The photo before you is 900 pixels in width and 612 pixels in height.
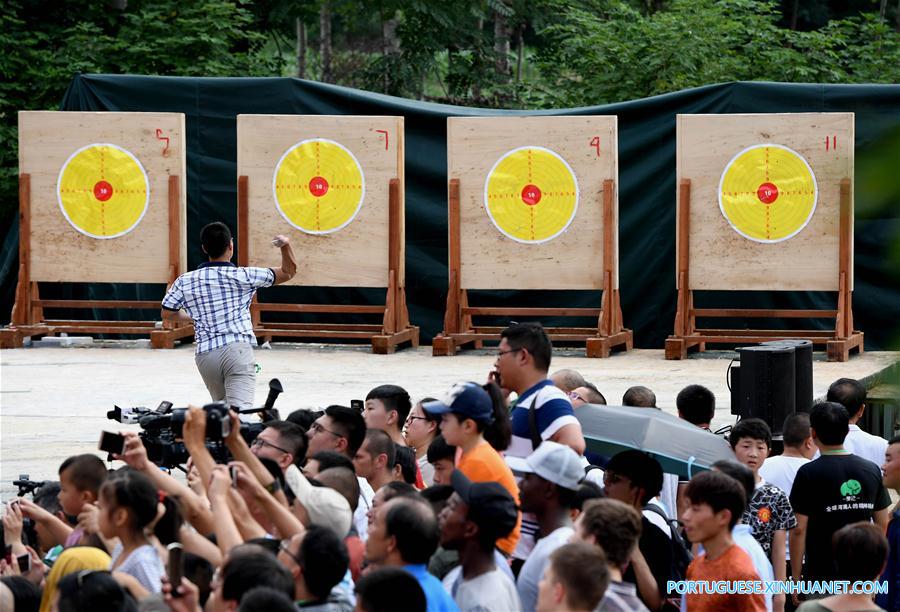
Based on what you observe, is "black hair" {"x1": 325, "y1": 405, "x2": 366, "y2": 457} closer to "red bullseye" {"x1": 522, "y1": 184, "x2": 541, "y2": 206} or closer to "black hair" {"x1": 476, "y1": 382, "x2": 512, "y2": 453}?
"black hair" {"x1": 476, "y1": 382, "x2": 512, "y2": 453}

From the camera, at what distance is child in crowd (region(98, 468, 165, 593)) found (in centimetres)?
409

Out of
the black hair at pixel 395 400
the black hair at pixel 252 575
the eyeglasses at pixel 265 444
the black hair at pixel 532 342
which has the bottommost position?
the black hair at pixel 252 575

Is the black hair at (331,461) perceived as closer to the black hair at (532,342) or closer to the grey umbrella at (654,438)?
the black hair at (532,342)

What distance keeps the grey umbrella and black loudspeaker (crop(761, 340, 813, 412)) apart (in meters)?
2.47

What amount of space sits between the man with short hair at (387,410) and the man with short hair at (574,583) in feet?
9.60

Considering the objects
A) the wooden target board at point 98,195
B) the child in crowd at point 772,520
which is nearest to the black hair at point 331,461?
the child in crowd at point 772,520

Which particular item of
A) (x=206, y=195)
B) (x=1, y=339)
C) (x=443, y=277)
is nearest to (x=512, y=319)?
(x=443, y=277)

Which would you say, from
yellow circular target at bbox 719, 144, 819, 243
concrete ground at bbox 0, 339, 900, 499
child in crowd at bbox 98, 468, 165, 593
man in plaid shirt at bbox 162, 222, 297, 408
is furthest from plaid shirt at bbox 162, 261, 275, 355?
yellow circular target at bbox 719, 144, 819, 243

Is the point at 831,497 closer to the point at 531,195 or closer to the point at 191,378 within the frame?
the point at 191,378

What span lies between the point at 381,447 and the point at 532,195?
780 cm

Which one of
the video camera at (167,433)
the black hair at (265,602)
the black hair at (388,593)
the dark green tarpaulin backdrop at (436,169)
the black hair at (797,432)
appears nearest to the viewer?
the black hair at (265,602)

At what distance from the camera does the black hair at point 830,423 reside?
5.77m

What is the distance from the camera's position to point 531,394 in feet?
16.9

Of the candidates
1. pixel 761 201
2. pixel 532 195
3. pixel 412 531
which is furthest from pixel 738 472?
pixel 532 195
